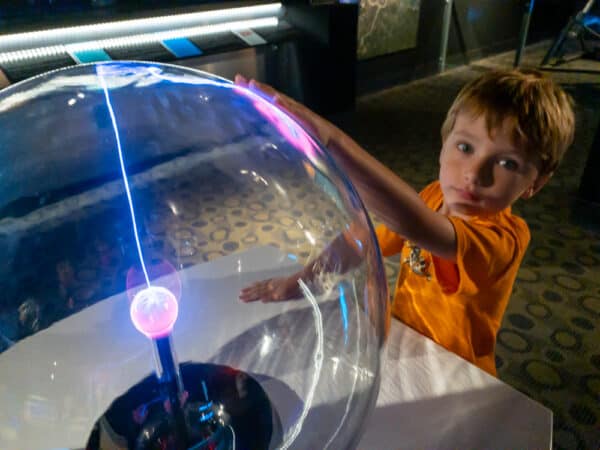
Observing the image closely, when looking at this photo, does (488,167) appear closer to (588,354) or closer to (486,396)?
(486,396)

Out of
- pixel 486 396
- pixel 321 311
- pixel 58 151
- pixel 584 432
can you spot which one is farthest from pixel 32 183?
pixel 584 432

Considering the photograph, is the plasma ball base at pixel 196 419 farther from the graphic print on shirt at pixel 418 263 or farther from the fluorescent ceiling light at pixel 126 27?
the fluorescent ceiling light at pixel 126 27

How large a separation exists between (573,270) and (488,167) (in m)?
1.01

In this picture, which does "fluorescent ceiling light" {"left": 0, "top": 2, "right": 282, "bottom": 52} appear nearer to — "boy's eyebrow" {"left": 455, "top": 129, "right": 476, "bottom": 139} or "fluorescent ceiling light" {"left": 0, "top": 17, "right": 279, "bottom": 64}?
"fluorescent ceiling light" {"left": 0, "top": 17, "right": 279, "bottom": 64}

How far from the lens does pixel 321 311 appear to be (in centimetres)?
43

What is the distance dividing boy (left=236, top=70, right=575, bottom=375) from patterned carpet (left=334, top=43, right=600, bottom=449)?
1.49ft

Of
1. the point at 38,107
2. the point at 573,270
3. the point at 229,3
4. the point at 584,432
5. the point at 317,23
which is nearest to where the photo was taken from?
the point at 38,107

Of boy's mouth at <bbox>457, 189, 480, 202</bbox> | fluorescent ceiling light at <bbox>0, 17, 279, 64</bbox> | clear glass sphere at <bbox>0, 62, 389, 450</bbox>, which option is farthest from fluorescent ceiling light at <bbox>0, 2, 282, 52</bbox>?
boy's mouth at <bbox>457, 189, 480, 202</bbox>

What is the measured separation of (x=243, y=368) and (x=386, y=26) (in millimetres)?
2778

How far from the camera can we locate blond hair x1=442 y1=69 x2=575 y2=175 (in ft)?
1.83

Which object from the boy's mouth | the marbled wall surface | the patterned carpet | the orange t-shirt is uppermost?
the boy's mouth

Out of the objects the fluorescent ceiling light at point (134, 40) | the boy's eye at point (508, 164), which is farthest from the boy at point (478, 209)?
the fluorescent ceiling light at point (134, 40)

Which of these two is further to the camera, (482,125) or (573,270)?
(573,270)

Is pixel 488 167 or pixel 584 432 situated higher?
pixel 488 167
